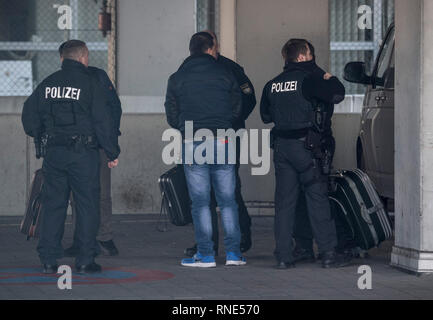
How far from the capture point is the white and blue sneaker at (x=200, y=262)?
30.8 ft

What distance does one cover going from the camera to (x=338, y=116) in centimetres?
1383

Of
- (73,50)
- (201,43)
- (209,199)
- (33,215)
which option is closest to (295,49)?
(201,43)

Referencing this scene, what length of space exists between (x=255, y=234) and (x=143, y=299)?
4.50 meters

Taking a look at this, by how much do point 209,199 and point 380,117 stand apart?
2560 mm

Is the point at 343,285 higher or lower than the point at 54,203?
lower

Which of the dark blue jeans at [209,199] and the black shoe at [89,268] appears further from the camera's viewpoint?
the dark blue jeans at [209,199]

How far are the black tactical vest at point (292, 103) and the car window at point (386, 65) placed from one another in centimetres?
209

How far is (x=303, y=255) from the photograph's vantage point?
9664 millimetres

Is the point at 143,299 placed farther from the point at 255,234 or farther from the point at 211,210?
the point at 255,234

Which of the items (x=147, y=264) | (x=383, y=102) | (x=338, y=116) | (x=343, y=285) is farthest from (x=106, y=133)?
(x=338, y=116)

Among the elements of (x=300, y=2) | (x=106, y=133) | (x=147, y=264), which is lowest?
(x=147, y=264)

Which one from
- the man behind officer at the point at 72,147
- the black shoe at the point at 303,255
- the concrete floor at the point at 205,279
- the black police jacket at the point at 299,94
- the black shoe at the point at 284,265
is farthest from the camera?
the black shoe at the point at 303,255

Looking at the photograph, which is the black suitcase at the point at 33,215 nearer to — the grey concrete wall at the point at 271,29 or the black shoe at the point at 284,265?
the black shoe at the point at 284,265

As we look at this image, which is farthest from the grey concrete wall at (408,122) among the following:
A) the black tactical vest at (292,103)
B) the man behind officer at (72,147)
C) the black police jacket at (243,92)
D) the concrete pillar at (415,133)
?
the man behind officer at (72,147)
